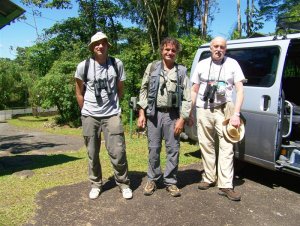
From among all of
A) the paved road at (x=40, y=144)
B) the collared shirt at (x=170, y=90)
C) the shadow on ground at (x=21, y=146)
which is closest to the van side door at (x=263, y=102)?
the collared shirt at (x=170, y=90)

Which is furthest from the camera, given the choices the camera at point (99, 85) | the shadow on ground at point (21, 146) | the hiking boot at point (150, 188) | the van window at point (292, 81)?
the shadow on ground at point (21, 146)

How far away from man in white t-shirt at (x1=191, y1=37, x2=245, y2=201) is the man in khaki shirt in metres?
0.30

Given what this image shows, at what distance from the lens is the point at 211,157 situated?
4.90 meters

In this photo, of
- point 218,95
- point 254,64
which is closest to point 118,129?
point 218,95

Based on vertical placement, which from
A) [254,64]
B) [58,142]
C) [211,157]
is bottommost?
[58,142]

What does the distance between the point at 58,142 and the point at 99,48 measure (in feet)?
25.8

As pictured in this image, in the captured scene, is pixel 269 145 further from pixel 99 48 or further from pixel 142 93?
pixel 99 48

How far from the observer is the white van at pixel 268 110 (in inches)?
183

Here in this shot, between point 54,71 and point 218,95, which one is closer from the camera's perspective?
point 218,95

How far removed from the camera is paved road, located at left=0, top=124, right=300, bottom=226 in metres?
4.02

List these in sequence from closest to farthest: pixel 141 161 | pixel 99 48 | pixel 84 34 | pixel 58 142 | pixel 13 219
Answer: pixel 13 219, pixel 99 48, pixel 141 161, pixel 58 142, pixel 84 34

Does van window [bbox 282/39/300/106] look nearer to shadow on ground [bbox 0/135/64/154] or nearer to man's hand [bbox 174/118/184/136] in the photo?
man's hand [bbox 174/118/184/136]

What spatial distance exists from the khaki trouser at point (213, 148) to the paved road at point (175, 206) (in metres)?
0.23

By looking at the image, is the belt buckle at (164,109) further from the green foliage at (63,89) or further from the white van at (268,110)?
the green foliage at (63,89)
